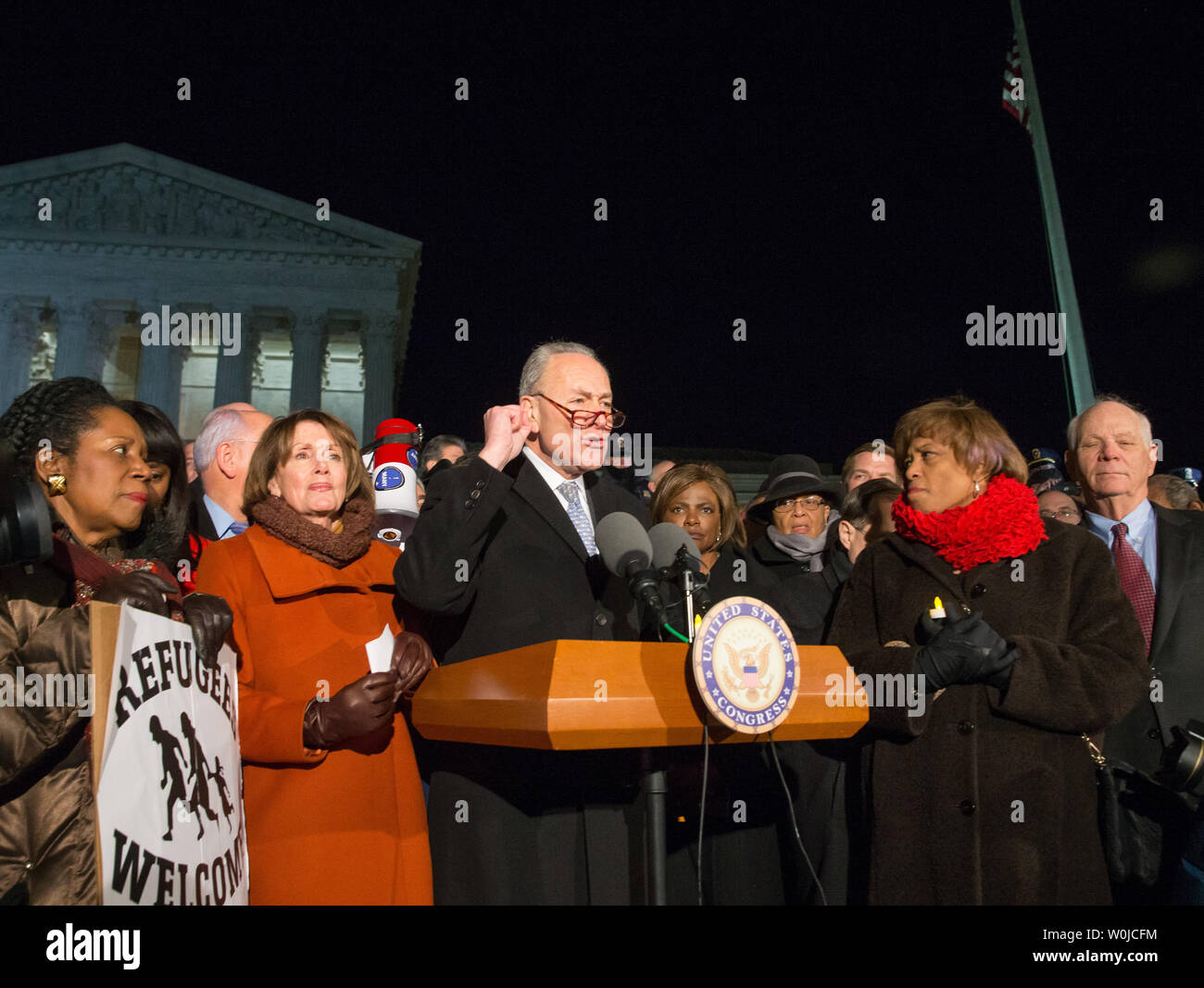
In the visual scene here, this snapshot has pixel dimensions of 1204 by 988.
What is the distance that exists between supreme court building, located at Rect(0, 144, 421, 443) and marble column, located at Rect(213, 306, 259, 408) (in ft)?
0.20

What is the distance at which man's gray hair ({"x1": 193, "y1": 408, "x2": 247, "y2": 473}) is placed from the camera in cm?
463

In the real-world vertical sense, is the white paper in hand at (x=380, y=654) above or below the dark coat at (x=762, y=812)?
above

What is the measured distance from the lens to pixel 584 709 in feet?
6.78

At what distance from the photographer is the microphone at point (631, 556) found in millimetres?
2393

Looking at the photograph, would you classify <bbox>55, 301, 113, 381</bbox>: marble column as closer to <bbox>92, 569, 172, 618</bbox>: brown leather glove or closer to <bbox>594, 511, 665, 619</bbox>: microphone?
<bbox>92, 569, 172, 618</bbox>: brown leather glove

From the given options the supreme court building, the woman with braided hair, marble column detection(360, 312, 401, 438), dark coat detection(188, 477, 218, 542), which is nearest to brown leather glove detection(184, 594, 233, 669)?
the woman with braided hair

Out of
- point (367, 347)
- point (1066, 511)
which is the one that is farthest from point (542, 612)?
point (367, 347)

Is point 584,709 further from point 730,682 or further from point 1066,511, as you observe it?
point 1066,511

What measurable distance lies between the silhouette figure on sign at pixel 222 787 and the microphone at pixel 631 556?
109cm

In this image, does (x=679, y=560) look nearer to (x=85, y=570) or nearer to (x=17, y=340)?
(x=85, y=570)

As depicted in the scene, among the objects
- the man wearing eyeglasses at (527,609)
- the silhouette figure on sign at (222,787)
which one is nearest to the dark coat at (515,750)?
the man wearing eyeglasses at (527,609)

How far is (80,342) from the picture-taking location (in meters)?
33.2

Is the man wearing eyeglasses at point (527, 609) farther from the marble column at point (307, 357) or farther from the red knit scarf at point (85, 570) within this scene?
the marble column at point (307, 357)

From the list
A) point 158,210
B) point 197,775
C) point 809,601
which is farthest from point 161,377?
point 197,775
